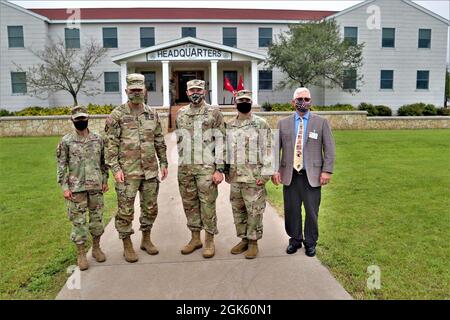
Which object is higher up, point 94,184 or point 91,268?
point 94,184

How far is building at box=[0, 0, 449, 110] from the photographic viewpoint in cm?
2659

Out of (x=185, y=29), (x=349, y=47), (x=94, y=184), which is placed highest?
(x=185, y=29)

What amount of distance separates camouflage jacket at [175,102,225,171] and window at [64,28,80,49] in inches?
1011

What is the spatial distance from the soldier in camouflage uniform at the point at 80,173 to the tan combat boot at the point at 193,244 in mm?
1097

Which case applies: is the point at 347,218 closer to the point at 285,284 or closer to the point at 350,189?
the point at 350,189

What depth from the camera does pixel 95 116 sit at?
18188mm

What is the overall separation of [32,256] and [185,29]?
25.4m

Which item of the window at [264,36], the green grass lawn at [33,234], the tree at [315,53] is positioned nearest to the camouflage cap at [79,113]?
the green grass lawn at [33,234]

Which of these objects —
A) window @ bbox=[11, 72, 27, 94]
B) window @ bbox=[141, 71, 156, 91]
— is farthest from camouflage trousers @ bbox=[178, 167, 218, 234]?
window @ bbox=[11, 72, 27, 94]

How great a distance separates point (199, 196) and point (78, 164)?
1360 mm

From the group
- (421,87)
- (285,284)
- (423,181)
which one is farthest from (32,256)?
(421,87)

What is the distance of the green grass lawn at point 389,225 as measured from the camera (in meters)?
3.82

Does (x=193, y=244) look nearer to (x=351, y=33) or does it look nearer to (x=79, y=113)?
(x=79, y=113)
